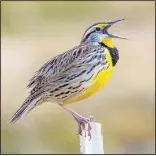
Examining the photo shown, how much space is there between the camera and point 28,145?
6660 mm

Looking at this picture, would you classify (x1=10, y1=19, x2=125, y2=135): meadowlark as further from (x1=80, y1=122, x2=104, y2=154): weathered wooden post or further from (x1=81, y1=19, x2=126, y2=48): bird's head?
(x1=80, y1=122, x2=104, y2=154): weathered wooden post

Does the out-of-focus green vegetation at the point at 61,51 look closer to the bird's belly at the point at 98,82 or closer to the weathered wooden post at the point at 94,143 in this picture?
the bird's belly at the point at 98,82

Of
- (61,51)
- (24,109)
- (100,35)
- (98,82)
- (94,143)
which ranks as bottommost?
(94,143)

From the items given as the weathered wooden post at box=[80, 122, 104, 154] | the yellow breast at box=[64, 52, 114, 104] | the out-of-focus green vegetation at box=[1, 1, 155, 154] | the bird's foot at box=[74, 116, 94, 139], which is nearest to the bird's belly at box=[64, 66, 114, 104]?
the yellow breast at box=[64, 52, 114, 104]

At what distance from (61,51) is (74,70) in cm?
457

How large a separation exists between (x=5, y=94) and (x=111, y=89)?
2.87ft

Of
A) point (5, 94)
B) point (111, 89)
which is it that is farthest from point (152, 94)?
point (5, 94)

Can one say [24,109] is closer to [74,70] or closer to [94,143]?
[74,70]

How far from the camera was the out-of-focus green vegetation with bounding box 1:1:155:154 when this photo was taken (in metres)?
7.00

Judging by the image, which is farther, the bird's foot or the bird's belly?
the bird's belly

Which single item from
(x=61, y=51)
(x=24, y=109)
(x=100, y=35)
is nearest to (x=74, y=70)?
(x=100, y=35)

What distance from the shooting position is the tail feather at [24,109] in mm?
4539

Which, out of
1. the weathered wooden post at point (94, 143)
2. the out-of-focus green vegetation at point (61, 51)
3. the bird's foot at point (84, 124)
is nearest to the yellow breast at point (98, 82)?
the bird's foot at point (84, 124)

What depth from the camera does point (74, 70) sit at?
15.6 feet
